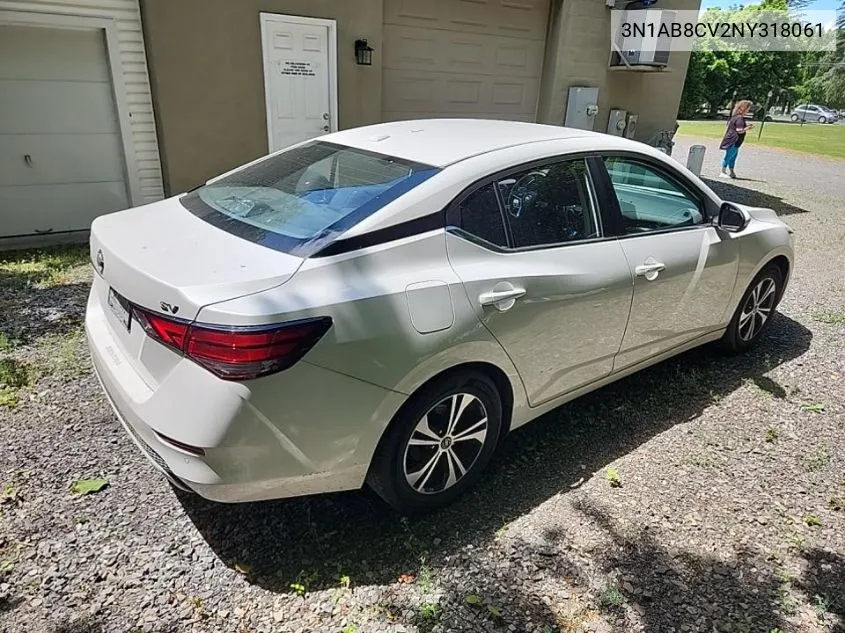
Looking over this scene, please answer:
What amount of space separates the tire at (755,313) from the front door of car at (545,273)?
58.2 inches

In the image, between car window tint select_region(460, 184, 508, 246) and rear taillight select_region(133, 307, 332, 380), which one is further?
car window tint select_region(460, 184, 508, 246)

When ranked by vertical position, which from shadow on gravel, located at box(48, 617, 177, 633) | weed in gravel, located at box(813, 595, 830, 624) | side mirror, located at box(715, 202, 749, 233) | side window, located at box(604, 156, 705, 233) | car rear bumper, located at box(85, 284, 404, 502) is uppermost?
side window, located at box(604, 156, 705, 233)

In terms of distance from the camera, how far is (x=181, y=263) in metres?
2.18

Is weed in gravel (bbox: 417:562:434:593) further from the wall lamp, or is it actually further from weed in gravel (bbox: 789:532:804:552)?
the wall lamp

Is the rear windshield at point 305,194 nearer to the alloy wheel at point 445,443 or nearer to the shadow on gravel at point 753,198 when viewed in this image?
the alloy wheel at point 445,443

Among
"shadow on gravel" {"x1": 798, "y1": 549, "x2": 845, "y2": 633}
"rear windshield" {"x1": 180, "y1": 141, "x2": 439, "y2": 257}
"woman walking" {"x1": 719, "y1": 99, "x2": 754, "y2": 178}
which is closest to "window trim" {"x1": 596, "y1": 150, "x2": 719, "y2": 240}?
"rear windshield" {"x1": 180, "y1": 141, "x2": 439, "y2": 257}

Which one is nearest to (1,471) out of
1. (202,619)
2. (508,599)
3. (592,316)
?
(202,619)

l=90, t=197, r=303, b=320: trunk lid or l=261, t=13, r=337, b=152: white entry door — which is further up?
l=261, t=13, r=337, b=152: white entry door

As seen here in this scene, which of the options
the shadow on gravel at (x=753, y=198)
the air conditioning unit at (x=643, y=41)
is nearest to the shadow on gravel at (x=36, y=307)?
the air conditioning unit at (x=643, y=41)

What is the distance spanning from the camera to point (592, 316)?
294 centimetres

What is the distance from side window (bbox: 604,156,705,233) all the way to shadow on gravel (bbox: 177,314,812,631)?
1.14m

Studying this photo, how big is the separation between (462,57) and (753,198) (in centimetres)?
632

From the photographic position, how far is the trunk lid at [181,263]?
2.01 meters

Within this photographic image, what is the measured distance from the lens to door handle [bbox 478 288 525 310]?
2.47m
